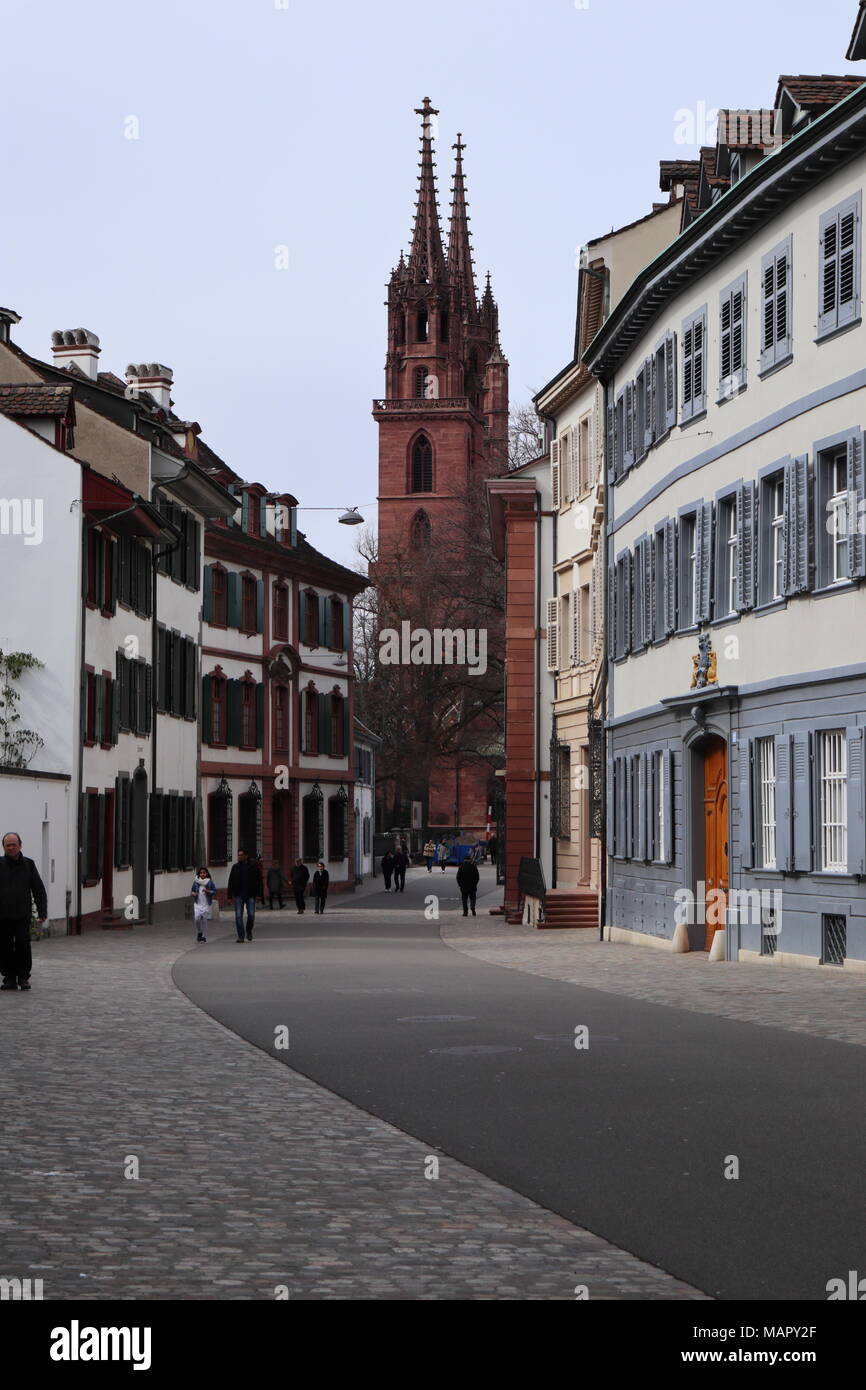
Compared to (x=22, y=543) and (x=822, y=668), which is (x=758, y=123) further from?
(x=22, y=543)

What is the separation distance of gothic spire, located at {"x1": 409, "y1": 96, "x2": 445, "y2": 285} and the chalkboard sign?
97.4m

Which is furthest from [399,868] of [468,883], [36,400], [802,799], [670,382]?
[802,799]

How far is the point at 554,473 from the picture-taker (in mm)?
46531

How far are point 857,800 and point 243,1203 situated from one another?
1560cm

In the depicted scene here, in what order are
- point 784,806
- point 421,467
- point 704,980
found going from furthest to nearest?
point 421,467 < point 784,806 < point 704,980

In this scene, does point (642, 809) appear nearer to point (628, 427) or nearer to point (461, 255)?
point (628, 427)

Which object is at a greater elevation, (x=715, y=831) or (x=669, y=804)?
(x=669, y=804)

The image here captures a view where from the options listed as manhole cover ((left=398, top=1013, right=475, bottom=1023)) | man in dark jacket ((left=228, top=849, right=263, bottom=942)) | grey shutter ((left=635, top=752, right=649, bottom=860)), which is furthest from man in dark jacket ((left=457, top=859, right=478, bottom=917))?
manhole cover ((left=398, top=1013, right=475, bottom=1023))

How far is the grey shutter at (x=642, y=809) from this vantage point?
111ft

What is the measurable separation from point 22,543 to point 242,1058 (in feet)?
79.4

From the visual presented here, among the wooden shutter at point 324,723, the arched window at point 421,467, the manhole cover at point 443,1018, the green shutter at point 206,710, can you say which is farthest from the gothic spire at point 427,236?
the manhole cover at point 443,1018

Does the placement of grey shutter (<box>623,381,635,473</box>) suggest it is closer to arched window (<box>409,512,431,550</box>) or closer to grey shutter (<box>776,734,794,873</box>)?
grey shutter (<box>776,734,794,873</box>)

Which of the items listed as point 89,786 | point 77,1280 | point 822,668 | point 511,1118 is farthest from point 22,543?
point 77,1280

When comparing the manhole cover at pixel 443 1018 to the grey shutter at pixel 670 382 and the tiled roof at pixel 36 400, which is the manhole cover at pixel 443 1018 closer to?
the grey shutter at pixel 670 382
